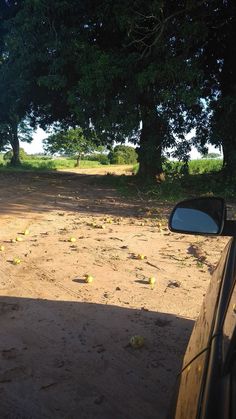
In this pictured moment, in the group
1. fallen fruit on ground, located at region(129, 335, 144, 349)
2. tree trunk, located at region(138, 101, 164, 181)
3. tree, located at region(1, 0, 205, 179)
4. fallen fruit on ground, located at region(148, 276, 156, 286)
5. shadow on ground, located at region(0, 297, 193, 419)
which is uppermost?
tree, located at region(1, 0, 205, 179)

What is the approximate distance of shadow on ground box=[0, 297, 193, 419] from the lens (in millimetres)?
2797

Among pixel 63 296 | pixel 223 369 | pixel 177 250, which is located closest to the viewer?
pixel 223 369

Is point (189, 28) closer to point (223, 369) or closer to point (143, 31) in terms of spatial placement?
point (143, 31)

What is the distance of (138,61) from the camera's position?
1345 cm

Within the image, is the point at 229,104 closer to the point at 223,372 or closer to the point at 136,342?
the point at 136,342

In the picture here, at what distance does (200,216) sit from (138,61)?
40.3 feet

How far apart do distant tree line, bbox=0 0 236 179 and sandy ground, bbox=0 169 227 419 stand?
6.07 meters

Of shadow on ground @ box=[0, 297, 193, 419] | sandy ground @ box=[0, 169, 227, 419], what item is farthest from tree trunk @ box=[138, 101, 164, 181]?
shadow on ground @ box=[0, 297, 193, 419]

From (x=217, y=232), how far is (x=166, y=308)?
99.5 inches

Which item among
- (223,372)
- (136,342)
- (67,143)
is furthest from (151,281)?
(67,143)

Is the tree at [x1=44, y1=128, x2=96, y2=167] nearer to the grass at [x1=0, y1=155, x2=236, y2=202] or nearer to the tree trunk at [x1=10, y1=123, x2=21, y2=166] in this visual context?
the tree trunk at [x1=10, y1=123, x2=21, y2=166]

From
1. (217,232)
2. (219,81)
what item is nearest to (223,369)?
(217,232)

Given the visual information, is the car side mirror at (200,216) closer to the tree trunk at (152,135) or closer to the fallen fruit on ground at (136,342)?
the fallen fruit on ground at (136,342)

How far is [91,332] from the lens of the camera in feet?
12.6
